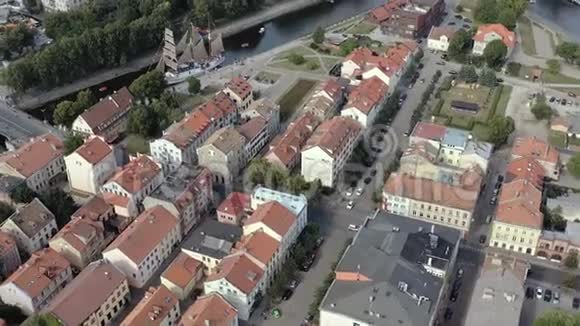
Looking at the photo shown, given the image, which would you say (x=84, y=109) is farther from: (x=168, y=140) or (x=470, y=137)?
(x=470, y=137)

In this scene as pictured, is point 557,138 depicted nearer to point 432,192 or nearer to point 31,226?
point 432,192

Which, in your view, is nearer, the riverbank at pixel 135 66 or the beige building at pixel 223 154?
the beige building at pixel 223 154

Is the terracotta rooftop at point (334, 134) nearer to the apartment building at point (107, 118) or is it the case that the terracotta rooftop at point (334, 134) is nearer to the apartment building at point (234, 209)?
the apartment building at point (234, 209)

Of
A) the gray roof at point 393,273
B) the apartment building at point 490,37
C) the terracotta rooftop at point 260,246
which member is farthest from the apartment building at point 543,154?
the terracotta rooftop at point 260,246

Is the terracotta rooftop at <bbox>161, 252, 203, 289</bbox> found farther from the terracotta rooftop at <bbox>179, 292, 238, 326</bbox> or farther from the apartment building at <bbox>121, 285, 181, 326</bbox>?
the terracotta rooftop at <bbox>179, 292, 238, 326</bbox>

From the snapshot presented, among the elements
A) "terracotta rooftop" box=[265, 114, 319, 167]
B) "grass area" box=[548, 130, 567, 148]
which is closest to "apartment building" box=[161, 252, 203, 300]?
"terracotta rooftop" box=[265, 114, 319, 167]

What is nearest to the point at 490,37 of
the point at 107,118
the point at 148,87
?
the point at 148,87
